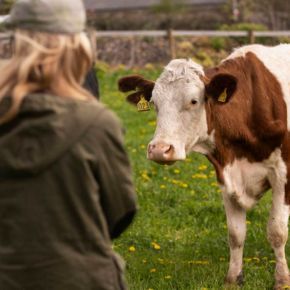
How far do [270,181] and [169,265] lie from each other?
994 mm

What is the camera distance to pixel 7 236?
297 centimetres

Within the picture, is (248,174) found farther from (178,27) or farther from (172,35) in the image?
(178,27)

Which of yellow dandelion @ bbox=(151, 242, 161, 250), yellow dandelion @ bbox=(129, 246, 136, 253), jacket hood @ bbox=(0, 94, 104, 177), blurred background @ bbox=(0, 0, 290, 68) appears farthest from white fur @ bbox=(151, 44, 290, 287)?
blurred background @ bbox=(0, 0, 290, 68)

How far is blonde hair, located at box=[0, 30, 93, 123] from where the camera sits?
2.85 metres

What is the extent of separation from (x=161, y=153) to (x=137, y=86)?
100cm

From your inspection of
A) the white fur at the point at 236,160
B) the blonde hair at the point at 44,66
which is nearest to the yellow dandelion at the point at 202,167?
the white fur at the point at 236,160

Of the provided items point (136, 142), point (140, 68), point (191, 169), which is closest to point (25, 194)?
point (191, 169)

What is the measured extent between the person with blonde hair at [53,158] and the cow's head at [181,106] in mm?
2646

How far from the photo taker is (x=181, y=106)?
5.87m

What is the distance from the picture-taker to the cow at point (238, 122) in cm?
591

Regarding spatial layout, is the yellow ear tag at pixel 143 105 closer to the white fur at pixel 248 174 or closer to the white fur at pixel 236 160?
the white fur at pixel 236 160

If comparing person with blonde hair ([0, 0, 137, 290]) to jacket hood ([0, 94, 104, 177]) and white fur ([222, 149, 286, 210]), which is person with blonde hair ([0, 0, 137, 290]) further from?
white fur ([222, 149, 286, 210])

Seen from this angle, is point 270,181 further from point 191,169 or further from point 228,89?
point 191,169

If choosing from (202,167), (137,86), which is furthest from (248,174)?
(202,167)
